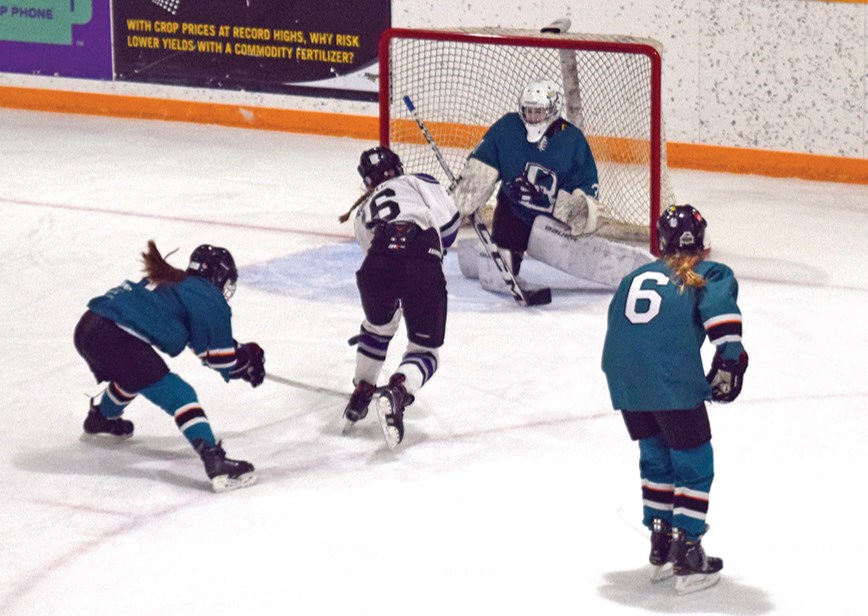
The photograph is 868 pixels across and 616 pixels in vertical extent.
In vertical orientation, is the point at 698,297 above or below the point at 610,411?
above

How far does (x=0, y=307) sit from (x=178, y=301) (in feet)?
6.15

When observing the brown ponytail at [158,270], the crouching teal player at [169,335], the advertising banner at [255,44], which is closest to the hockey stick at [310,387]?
the crouching teal player at [169,335]

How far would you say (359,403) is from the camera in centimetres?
433

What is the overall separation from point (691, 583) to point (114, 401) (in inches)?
63.4

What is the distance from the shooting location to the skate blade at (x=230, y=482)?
3922 millimetres

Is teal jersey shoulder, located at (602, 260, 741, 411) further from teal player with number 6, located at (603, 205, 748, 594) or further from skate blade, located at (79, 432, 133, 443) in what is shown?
skate blade, located at (79, 432, 133, 443)

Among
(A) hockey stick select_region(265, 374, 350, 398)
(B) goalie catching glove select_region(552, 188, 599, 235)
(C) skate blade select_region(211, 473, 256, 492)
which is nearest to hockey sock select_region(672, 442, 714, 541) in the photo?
(C) skate blade select_region(211, 473, 256, 492)

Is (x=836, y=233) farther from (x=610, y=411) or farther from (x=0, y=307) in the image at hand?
(x=0, y=307)

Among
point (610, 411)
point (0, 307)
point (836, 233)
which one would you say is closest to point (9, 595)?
point (610, 411)

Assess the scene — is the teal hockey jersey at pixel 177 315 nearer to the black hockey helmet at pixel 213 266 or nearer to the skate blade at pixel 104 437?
the black hockey helmet at pixel 213 266

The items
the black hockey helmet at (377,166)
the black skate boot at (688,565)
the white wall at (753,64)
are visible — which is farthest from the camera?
the white wall at (753,64)

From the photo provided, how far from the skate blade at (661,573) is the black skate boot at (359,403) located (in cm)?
115

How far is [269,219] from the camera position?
22.6ft

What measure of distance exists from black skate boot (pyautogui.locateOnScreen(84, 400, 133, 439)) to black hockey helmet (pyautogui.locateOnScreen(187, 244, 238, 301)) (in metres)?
0.53
